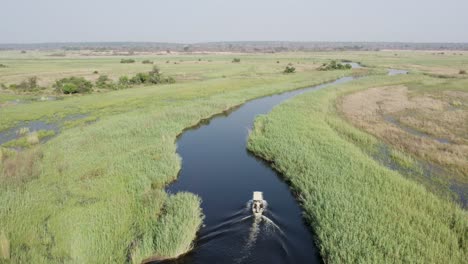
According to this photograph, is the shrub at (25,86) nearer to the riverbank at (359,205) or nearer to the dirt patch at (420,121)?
the riverbank at (359,205)

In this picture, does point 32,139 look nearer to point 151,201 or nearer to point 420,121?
point 151,201

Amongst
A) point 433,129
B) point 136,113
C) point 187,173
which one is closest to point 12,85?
point 136,113

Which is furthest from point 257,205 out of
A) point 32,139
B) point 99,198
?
point 32,139

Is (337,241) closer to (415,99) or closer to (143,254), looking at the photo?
(143,254)

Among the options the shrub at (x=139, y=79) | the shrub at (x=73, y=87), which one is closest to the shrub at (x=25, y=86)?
the shrub at (x=73, y=87)

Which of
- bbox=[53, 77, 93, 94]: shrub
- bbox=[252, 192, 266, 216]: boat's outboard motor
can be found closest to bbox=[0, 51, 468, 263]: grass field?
bbox=[252, 192, 266, 216]: boat's outboard motor

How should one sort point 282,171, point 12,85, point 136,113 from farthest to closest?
point 12,85 → point 136,113 → point 282,171
